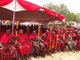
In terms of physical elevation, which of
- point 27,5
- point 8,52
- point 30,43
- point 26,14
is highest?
point 27,5

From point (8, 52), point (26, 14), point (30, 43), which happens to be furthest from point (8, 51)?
point (26, 14)

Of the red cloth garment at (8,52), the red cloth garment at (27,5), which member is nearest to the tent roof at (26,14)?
the red cloth garment at (27,5)

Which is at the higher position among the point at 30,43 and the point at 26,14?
the point at 26,14

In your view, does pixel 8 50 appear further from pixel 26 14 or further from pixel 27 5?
pixel 26 14

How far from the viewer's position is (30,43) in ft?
16.0

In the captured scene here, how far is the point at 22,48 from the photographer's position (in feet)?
13.7

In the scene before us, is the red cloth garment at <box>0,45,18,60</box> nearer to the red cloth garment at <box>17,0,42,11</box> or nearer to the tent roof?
the red cloth garment at <box>17,0,42,11</box>

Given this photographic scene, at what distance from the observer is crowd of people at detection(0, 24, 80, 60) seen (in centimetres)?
380

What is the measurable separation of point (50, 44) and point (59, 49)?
3.65 feet

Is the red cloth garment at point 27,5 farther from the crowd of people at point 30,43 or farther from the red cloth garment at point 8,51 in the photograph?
the red cloth garment at point 8,51

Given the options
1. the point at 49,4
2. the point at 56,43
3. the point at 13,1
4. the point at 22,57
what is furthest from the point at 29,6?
the point at 49,4

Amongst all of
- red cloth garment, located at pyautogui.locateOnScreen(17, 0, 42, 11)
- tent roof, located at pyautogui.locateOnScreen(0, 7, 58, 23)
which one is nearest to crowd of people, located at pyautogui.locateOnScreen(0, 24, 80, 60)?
tent roof, located at pyautogui.locateOnScreen(0, 7, 58, 23)

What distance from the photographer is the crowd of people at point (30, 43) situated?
3.80 meters

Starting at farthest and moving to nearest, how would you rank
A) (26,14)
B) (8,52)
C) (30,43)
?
(26,14) → (30,43) → (8,52)
